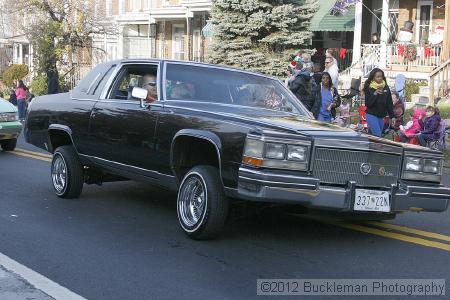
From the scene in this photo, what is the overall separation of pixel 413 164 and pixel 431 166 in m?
0.23

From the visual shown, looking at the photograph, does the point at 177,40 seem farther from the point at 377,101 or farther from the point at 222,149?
the point at 222,149

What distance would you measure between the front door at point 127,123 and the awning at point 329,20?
17871 mm

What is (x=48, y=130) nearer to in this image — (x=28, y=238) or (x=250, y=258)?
(x=28, y=238)

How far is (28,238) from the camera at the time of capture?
6.52 meters

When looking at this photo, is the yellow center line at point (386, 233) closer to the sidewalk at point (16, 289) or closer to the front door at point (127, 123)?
the front door at point (127, 123)

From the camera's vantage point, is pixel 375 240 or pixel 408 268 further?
pixel 375 240

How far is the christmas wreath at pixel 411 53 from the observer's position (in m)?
22.2

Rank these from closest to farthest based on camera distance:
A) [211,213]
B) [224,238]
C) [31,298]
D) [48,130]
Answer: [31,298] < [211,213] < [224,238] < [48,130]

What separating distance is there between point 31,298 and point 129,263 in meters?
1.09

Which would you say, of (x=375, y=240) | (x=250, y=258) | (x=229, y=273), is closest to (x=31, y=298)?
(x=229, y=273)

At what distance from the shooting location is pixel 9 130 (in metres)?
13.1

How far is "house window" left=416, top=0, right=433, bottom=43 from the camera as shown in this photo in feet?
81.5

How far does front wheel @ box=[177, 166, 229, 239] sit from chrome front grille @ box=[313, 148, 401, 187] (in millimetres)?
924

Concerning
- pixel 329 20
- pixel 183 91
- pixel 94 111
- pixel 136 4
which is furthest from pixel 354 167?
pixel 136 4
